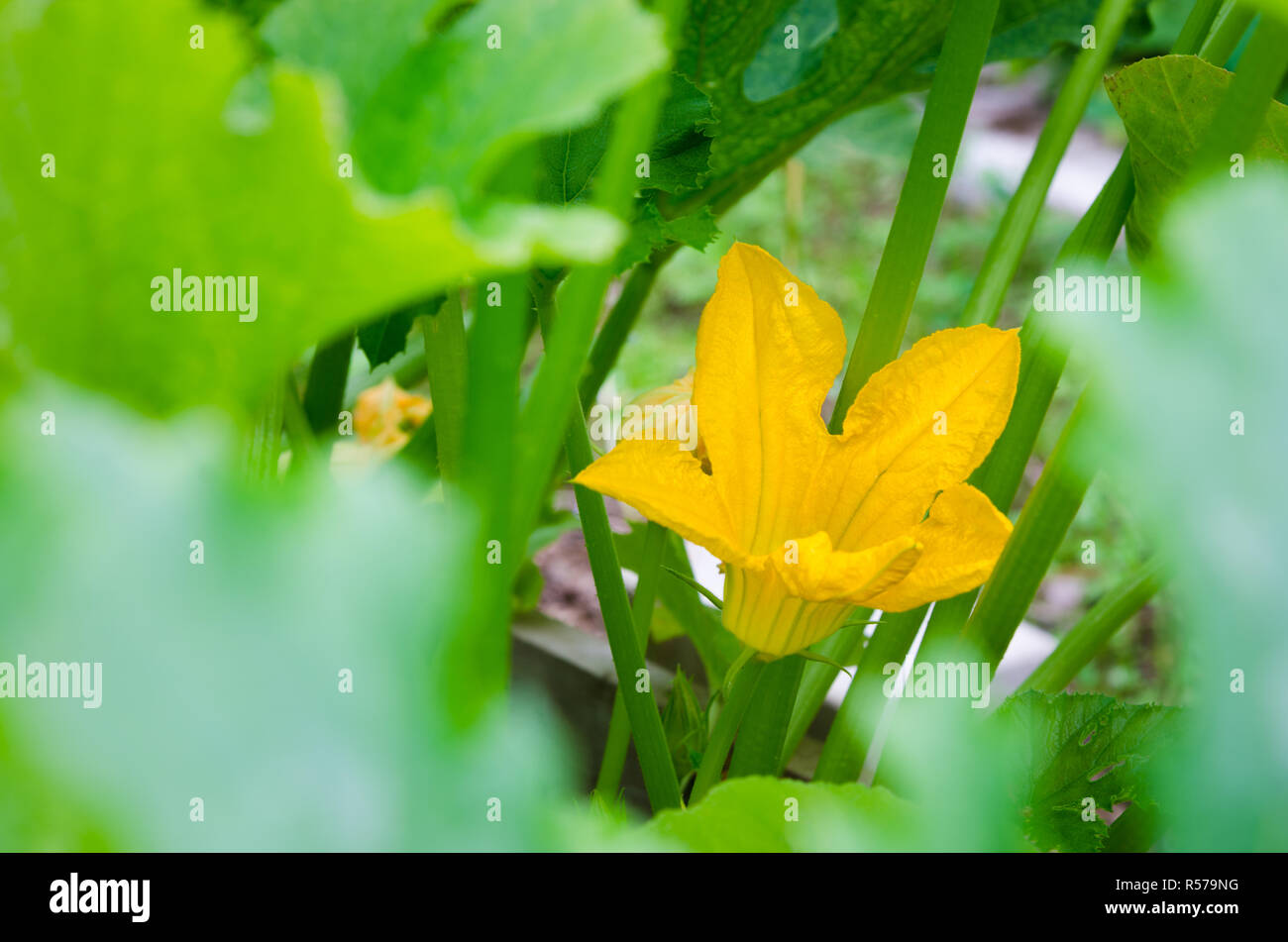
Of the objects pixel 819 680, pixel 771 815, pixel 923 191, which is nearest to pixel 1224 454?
pixel 771 815

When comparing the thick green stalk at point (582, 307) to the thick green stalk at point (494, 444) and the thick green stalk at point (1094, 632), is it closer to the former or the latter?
the thick green stalk at point (494, 444)

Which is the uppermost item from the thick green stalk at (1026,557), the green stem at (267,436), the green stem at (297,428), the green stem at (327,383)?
the green stem at (327,383)

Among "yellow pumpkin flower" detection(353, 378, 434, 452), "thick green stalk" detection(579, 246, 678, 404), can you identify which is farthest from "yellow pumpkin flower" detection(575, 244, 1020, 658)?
"yellow pumpkin flower" detection(353, 378, 434, 452)

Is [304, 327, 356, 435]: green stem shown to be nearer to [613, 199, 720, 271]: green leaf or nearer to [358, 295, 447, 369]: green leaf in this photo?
[358, 295, 447, 369]: green leaf

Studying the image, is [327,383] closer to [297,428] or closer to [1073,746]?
[297,428]

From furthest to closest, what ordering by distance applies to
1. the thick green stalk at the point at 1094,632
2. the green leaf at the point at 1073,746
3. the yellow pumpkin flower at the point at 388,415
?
the yellow pumpkin flower at the point at 388,415, the thick green stalk at the point at 1094,632, the green leaf at the point at 1073,746

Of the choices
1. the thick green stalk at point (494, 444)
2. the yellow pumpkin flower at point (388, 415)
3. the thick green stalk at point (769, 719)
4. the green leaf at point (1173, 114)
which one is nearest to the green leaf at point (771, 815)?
the thick green stalk at point (494, 444)
